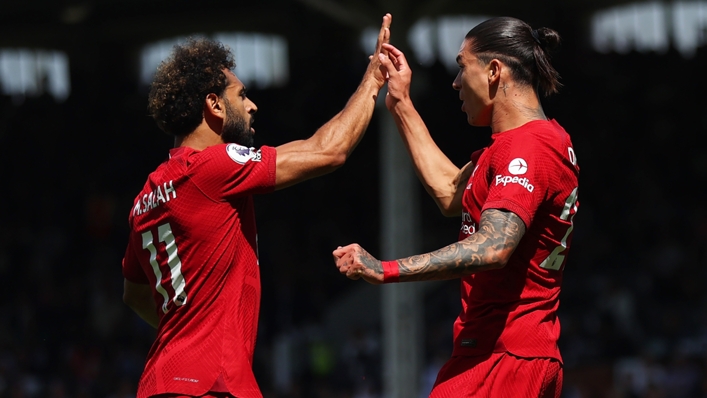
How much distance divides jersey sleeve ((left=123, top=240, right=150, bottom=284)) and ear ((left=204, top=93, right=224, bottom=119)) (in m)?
0.67

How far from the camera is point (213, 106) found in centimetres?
366

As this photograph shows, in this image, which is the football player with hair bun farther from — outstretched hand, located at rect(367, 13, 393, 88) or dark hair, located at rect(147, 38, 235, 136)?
dark hair, located at rect(147, 38, 235, 136)

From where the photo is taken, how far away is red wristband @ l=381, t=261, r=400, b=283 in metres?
3.02

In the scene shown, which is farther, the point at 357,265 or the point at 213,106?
the point at 213,106

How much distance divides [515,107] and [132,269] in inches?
65.1

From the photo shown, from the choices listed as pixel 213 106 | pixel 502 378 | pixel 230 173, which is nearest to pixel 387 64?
pixel 213 106

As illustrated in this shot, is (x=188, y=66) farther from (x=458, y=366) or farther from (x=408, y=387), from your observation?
(x=408, y=387)

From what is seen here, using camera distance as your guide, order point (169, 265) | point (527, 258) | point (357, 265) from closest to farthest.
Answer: point (357, 265)
point (527, 258)
point (169, 265)

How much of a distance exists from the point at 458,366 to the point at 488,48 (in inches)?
44.2

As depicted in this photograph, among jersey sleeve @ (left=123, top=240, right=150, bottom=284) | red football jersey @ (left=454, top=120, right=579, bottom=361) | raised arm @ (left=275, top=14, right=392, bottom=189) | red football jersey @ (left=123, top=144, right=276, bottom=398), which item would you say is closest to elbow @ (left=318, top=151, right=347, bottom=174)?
raised arm @ (left=275, top=14, right=392, bottom=189)

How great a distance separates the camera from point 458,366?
134 inches

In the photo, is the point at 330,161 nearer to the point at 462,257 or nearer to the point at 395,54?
the point at 395,54

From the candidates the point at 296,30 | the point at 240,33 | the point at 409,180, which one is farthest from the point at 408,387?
the point at 240,33

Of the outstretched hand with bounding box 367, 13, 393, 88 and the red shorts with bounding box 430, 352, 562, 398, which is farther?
the outstretched hand with bounding box 367, 13, 393, 88
